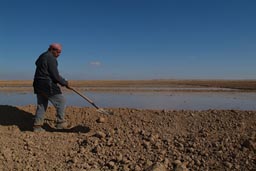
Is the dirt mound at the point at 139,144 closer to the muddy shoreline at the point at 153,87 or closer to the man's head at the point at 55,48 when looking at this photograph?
the man's head at the point at 55,48

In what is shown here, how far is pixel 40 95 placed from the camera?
7.38m

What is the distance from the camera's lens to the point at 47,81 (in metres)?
7.21

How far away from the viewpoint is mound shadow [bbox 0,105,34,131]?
26.0 ft

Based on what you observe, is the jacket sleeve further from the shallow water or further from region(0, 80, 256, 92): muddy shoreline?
region(0, 80, 256, 92): muddy shoreline

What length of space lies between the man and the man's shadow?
1.83 ft

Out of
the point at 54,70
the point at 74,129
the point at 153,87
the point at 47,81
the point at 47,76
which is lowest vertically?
the point at 74,129

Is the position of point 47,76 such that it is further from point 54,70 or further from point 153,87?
point 153,87

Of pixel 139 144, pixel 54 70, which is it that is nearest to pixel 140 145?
pixel 139 144

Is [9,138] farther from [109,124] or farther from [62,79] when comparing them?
[109,124]

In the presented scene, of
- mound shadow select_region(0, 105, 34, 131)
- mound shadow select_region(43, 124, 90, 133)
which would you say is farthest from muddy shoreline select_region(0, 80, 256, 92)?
mound shadow select_region(43, 124, 90, 133)

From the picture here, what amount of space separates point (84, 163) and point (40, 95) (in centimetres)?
265

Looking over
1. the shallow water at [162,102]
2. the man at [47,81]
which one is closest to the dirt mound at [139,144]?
the man at [47,81]

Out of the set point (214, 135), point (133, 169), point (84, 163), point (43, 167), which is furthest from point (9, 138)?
point (214, 135)

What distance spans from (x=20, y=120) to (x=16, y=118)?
0.13 meters
